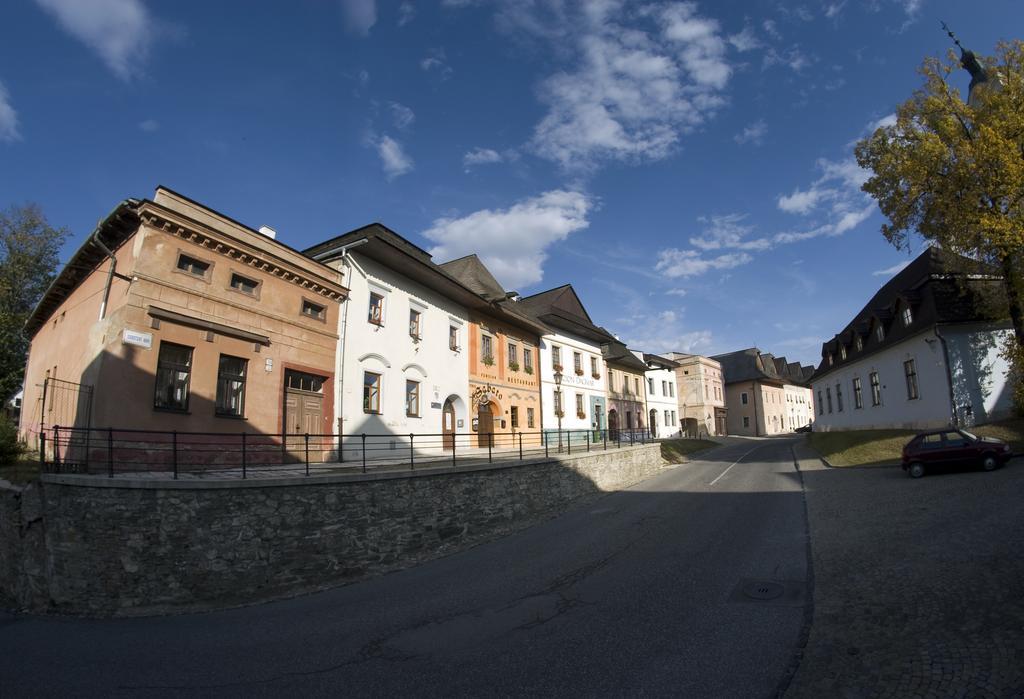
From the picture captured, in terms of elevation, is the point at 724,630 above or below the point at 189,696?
above

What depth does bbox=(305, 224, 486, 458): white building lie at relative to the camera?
18422mm

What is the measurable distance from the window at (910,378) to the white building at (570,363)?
16.7 metres

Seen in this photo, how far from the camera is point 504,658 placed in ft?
18.8

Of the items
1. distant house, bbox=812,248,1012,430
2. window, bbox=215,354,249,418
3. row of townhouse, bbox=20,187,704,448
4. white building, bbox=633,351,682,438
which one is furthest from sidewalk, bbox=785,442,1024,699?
white building, bbox=633,351,682,438

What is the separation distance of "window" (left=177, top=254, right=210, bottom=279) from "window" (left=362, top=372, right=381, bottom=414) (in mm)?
6247

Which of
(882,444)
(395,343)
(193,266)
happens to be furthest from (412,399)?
(882,444)

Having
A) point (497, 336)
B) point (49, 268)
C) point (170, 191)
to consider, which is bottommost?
point (497, 336)

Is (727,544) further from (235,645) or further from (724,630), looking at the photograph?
(235,645)

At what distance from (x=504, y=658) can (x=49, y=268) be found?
124ft

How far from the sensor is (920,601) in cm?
598

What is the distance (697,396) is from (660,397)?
11960 millimetres

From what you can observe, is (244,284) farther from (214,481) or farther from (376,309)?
(214,481)

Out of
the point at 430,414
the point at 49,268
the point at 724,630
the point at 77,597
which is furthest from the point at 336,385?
the point at 49,268

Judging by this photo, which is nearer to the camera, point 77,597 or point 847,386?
point 77,597
